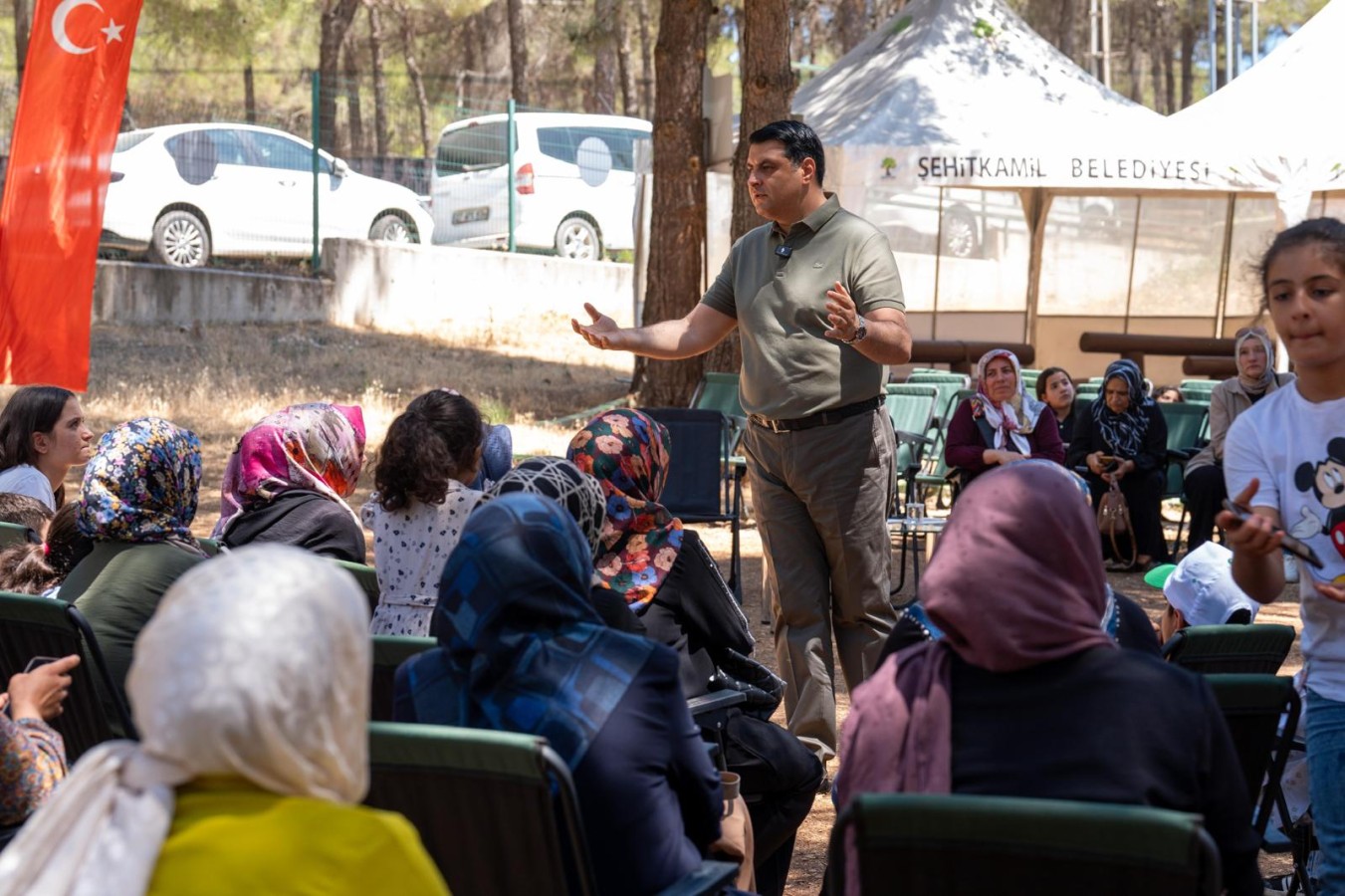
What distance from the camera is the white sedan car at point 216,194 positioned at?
1756 centimetres

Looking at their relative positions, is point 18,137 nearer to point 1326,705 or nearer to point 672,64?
point 1326,705

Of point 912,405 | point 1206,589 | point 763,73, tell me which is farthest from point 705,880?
point 763,73

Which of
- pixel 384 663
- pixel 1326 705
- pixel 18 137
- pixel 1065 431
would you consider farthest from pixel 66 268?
pixel 1065 431

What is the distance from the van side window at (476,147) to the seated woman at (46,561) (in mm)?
15319

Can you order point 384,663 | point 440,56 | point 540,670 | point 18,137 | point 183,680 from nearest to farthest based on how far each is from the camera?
point 183,680, point 540,670, point 384,663, point 18,137, point 440,56

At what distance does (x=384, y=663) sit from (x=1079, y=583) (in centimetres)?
159

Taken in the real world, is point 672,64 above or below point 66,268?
above

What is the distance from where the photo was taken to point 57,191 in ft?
21.1

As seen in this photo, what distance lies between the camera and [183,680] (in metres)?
1.64

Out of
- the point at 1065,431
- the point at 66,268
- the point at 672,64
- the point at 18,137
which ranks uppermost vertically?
the point at 672,64

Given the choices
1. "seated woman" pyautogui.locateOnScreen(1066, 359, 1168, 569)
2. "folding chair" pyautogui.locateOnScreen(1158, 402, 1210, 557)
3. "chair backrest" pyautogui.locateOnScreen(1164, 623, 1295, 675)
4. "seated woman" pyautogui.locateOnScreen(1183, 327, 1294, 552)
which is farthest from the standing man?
Result: "folding chair" pyautogui.locateOnScreen(1158, 402, 1210, 557)

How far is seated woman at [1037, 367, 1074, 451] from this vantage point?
33.8 feet

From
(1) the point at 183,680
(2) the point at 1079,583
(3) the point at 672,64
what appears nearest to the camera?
(1) the point at 183,680

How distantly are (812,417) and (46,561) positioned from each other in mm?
2259
